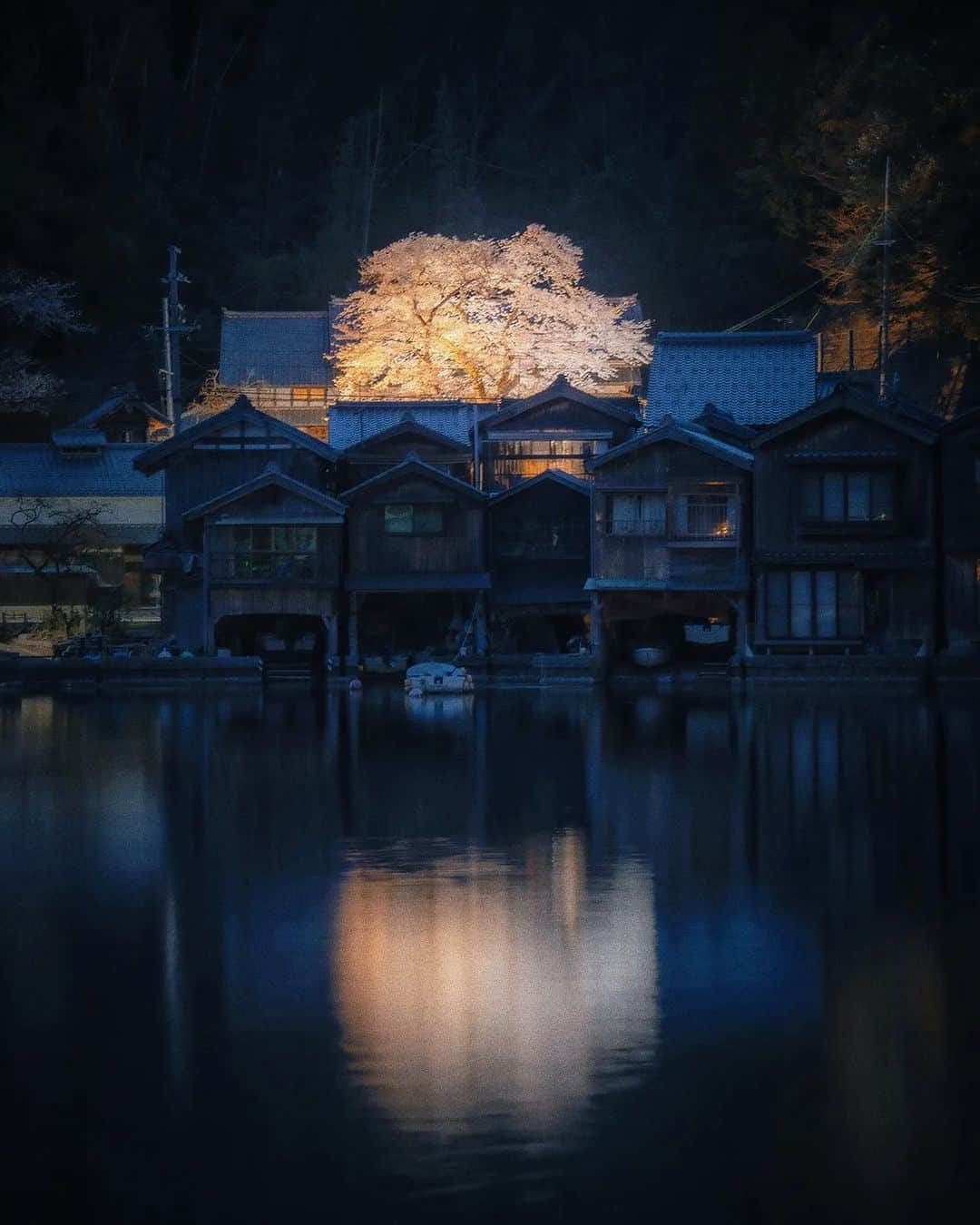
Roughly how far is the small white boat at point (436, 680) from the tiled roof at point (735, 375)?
34.1 feet

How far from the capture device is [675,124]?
2862 inches

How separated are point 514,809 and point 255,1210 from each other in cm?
1040

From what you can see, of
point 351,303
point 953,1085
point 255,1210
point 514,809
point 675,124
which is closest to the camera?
point 255,1210

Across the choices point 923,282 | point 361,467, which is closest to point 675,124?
→ point 923,282

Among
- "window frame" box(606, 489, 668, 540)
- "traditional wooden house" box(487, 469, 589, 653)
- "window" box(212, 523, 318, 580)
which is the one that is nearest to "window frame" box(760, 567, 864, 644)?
"window frame" box(606, 489, 668, 540)

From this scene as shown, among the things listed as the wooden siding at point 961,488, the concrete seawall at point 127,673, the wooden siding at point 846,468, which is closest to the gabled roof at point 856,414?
the wooden siding at point 846,468

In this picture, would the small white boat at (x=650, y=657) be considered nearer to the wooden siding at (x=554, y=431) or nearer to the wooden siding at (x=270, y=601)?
the wooden siding at (x=554, y=431)

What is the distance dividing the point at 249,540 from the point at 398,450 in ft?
15.8

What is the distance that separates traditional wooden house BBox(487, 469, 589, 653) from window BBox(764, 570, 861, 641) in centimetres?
457

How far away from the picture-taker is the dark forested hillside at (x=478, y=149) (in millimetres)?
43469

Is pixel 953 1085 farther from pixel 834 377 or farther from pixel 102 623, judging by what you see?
pixel 834 377

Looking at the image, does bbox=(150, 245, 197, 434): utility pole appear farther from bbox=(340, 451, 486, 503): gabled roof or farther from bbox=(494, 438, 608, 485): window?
bbox=(340, 451, 486, 503): gabled roof

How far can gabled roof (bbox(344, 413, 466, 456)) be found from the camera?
127ft

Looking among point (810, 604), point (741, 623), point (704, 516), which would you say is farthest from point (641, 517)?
point (810, 604)
